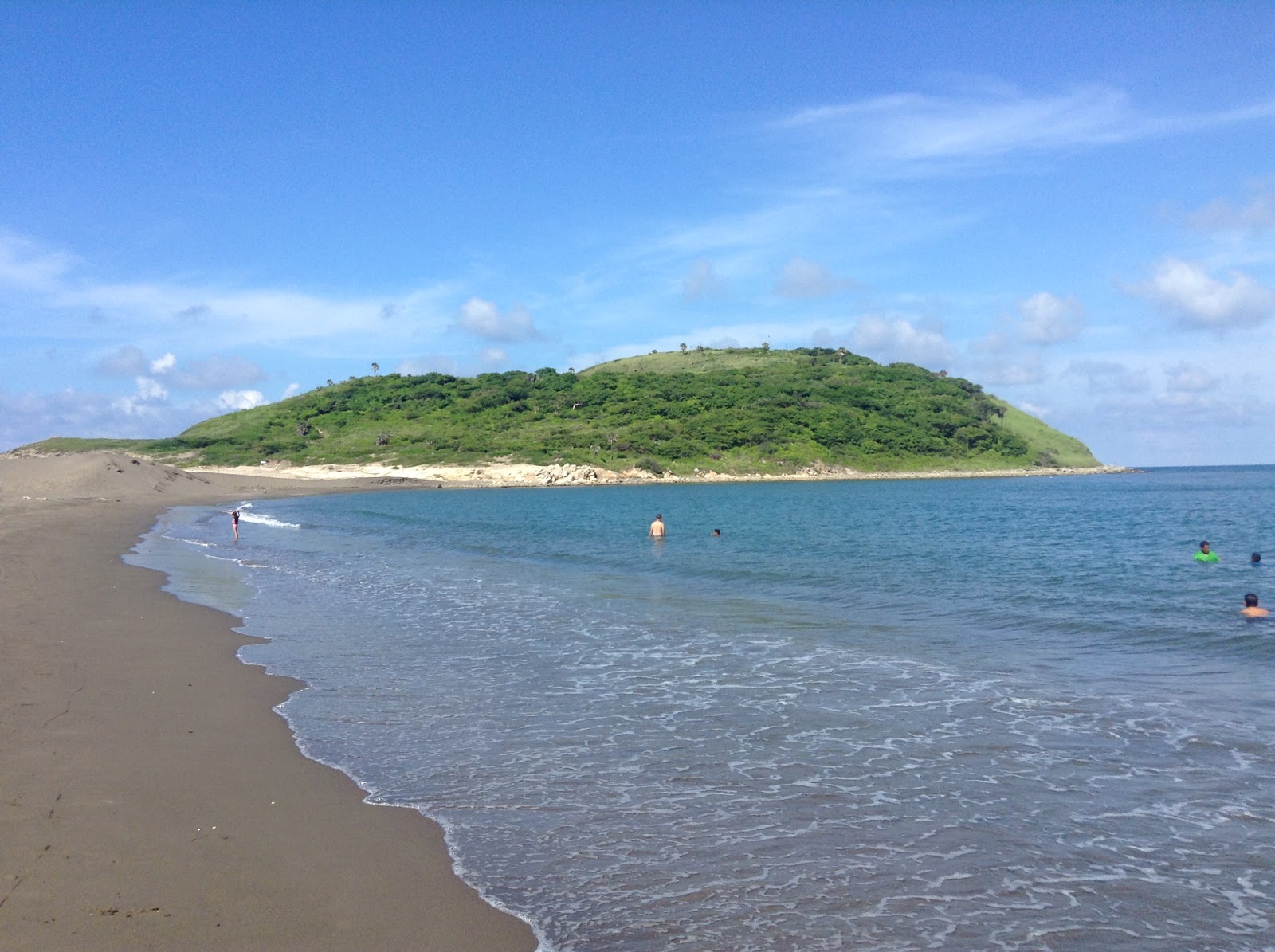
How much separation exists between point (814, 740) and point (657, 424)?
10913 centimetres

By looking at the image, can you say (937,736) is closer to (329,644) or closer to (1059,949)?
(1059,949)

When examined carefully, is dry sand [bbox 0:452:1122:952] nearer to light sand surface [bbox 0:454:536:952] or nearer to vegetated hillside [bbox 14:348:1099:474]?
light sand surface [bbox 0:454:536:952]

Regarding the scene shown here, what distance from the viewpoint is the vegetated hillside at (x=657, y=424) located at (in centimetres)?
11056

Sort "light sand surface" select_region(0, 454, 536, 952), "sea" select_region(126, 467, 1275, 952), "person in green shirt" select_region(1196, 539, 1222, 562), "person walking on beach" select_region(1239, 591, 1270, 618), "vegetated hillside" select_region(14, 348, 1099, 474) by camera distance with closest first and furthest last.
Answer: "light sand surface" select_region(0, 454, 536, 952) < "sea" select_region(126, 467, 1275, 952) < "person walking on beach" select_region(1239, 591, 1270, 618) < "person in green shirt" select_region(1196, 539, 1222, 562) < "vegetated hillside" select_region(14, 348, 1099, 474)

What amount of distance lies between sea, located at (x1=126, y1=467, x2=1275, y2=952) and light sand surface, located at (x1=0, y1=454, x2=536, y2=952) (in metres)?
0.45

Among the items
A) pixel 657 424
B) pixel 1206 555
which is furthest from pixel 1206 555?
pixel 657 424

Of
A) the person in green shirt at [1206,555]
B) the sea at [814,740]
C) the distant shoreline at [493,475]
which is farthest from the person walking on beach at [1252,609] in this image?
the distant shoreline at [493,475]

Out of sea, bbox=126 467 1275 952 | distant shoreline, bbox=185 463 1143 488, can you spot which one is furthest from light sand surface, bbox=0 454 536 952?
distant shoreline, bbox=185 463 1143 488

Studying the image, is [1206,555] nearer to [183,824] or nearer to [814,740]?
[814,740]

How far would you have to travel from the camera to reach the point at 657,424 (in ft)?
390

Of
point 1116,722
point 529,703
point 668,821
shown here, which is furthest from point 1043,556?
point 668,821

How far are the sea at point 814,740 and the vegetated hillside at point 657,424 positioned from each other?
84.6 m

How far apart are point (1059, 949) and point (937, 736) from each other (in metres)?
4.67

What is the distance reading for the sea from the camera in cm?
618
